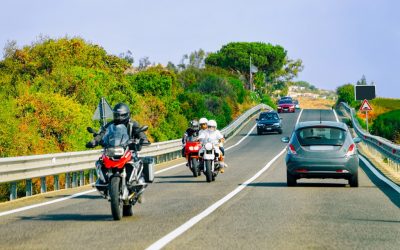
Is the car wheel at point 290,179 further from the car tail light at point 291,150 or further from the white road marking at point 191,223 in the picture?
the white road marking at point 191,223

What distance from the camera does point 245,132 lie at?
2579 inches

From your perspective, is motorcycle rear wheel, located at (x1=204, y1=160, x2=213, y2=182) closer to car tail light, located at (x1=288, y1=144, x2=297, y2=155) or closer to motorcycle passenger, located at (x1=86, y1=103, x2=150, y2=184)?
car tail light, located at (x1=288, y1=144, x2=297, y2=155)

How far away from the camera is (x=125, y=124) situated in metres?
13.9

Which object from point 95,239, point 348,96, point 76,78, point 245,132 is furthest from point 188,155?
point 348,96

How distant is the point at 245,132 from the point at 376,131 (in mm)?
14242

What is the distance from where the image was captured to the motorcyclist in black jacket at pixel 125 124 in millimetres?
13585

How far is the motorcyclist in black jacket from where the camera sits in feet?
44.6

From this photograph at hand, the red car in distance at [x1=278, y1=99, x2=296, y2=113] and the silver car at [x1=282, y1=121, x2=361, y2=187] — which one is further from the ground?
the red car in distance at [x1=278, y1=99, x2=296, y2=113]

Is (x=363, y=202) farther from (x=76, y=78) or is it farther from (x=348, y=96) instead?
(x=348, y=96)

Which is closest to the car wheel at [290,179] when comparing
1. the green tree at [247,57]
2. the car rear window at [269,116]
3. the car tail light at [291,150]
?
the car tail light at [291,150]

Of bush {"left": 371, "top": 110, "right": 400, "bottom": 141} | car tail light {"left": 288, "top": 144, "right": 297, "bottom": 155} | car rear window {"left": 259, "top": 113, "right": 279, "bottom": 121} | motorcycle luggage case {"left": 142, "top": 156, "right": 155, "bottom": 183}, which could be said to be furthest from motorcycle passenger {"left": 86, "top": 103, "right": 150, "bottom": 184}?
car rear window {"left": 259, "top": 113, "right": 279, "bottom": 121}

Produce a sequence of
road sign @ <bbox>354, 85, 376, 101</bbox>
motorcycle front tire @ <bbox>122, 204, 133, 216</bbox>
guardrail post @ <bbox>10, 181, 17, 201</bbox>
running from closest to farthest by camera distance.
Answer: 1. motorcycle front tire @ <bbox>122, 204, 133, 216</bbox>
2. guardrail post @ <bbox>10, 181, 17, 201</bbox>
3. road sign @ <bbox>354, 85, 376, 101</bbox>

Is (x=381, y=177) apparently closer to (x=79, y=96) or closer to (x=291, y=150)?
(x=291, y=150)

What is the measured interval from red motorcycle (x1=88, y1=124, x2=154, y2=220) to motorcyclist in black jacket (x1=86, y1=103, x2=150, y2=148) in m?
0.11
